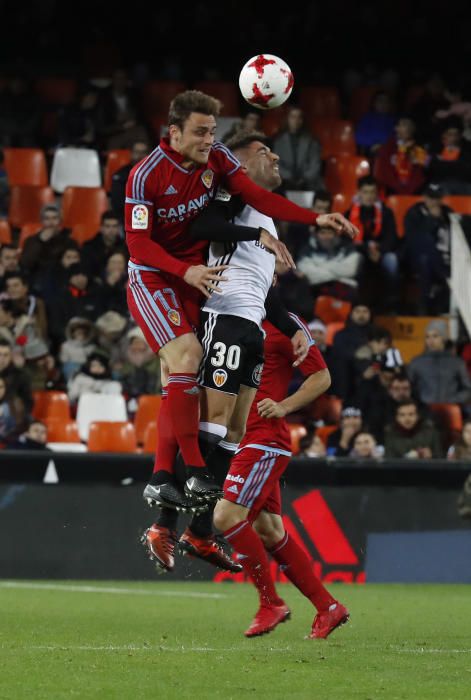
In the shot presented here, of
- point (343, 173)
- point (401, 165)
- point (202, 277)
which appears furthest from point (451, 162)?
point (202, 277)

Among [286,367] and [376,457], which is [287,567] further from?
[376,457]

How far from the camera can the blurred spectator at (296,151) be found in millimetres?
17000

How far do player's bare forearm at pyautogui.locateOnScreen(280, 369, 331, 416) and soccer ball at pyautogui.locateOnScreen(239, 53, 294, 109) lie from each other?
1.70 m

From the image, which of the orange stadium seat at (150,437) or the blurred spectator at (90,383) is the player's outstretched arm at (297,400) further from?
the blurred spectator at (90,383)

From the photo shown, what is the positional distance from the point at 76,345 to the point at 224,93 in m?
5.68

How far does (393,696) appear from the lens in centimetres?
546

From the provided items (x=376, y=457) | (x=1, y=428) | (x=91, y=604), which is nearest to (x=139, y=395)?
(x=1, y=428)

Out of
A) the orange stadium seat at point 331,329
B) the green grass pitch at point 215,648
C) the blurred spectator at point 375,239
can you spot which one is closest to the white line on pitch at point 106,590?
the green grass pitch at point 215,648

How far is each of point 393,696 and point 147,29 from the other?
1596cm

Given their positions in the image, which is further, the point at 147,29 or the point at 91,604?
the point at 147,29

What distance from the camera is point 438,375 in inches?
598

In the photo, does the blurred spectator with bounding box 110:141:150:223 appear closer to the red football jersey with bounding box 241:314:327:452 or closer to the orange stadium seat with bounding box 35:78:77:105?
the orange stadium seat with bounding box 35:78:77:105

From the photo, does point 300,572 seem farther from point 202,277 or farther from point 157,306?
point 202,277

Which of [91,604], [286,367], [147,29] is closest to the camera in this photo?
[286,367]
